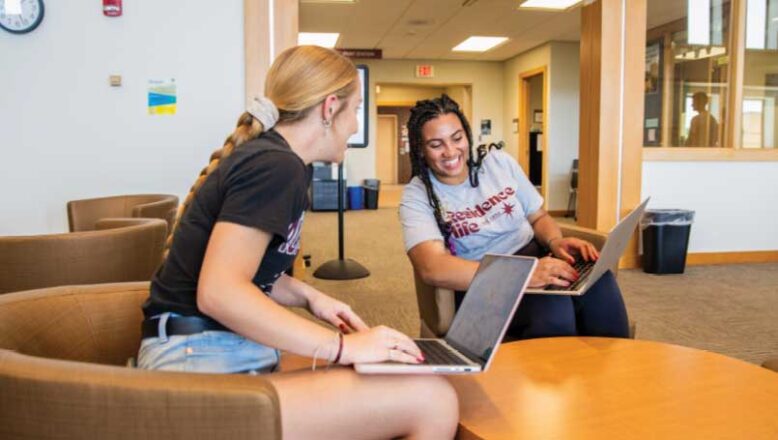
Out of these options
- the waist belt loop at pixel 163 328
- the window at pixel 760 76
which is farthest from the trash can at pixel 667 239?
the waist belt loop at pixel 163 328

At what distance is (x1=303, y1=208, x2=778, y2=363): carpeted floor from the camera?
287 cm

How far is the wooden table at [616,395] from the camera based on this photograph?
102 cm

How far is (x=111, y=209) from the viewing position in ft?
9.62

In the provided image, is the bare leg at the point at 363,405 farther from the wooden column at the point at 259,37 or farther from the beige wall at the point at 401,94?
the beige wall at the point at 401,94

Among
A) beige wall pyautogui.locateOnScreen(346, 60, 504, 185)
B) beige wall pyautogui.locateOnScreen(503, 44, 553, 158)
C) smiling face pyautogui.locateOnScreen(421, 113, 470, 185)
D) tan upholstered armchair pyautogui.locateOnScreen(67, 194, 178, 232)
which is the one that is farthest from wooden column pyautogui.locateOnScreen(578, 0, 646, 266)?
beige wall pyautogui.locateOnScreen(346, 60, 504, 185)

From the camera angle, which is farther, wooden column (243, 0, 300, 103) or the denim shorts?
wooden column (243, 0, 300, 103)

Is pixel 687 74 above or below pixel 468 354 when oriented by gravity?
above

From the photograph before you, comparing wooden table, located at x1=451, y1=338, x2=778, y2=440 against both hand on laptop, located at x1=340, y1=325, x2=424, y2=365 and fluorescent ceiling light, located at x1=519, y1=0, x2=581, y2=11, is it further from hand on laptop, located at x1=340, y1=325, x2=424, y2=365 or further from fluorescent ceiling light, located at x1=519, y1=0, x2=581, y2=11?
fluorescent ceiling light, located at x1=519, y1=0, x2=581, y2=11

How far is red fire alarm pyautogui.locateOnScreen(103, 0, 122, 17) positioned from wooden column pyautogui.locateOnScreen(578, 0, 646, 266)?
313 centimetres

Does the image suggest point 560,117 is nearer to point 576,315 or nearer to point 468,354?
point 576,315

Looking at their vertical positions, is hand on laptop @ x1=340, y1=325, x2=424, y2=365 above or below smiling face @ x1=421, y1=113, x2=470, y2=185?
below

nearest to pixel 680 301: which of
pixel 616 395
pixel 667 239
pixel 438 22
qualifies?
pixel 667 239

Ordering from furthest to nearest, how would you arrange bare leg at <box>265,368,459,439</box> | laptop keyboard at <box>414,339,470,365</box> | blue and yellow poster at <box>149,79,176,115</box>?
blue and yellow poster at <box>149,79,176,115</box>, laptop keyboard at <box>414,339,470,365</box>, bare leg at <box>265,368,459,439</box>

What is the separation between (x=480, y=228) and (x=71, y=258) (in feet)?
3.87
